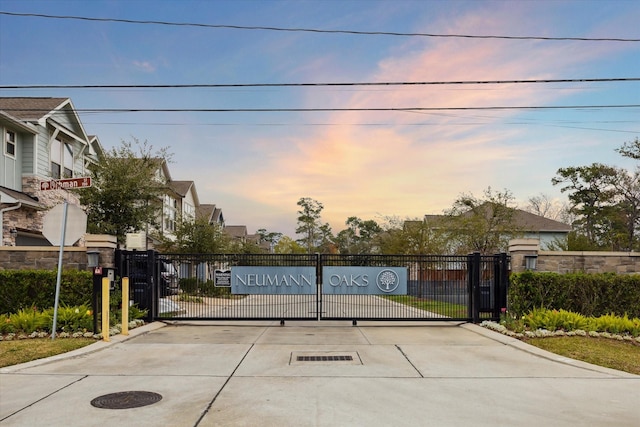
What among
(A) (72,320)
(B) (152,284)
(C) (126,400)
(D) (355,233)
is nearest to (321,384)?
(C) (126,400)

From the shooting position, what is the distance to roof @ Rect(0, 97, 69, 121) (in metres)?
21.5

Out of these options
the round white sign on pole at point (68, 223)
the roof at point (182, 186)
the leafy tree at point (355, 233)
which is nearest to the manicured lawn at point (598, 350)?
the round white sign on pole at point (68, 223)

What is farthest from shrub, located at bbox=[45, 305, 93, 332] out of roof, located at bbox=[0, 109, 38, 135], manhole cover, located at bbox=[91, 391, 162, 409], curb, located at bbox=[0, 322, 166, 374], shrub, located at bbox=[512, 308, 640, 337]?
roof, located at bbox=[0, 109, 38, 135]

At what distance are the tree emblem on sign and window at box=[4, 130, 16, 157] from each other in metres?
16.4

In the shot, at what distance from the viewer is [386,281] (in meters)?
12.9

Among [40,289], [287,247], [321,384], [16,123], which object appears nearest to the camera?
[321,384]

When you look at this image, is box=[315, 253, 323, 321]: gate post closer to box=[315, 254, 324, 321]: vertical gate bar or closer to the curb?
box=[315, 254, 324, 321]: vertical gate bar

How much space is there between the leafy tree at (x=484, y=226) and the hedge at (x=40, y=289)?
1999cm

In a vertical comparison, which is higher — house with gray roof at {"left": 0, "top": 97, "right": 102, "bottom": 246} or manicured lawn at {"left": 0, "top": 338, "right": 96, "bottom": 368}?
house with gray roof at {"left": 0, "top": 97, "right": 102, "bottom": 246}

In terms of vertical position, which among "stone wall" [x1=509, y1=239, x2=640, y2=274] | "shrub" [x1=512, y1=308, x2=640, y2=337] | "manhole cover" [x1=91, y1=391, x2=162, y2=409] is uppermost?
"stone wall" [x1=509, y1=239, x2=640, y2=274]

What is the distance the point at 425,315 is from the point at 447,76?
6.92 metres

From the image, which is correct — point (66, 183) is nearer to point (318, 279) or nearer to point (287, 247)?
point (318, 279)

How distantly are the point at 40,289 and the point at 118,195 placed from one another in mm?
7456

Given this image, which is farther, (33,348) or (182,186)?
(182,186)
